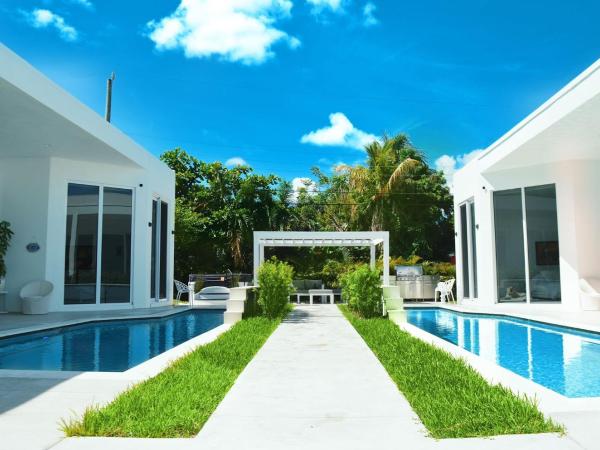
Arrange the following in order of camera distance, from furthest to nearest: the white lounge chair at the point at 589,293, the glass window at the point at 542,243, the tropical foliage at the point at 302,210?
the tropical foliage at the point at 302,210 < the glass window at the point at 542,243 < the white lounge chair at the point at 589,293

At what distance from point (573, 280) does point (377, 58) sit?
1501 centimetres

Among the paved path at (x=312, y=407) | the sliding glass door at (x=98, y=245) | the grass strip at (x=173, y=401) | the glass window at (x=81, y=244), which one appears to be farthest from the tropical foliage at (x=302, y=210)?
the paved path at (x=312, y=407)

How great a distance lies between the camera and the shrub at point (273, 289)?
11.3 meters

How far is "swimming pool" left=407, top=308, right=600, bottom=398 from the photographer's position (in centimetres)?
573


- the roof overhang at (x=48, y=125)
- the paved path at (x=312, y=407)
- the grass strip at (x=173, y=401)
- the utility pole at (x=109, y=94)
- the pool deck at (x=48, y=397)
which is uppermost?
the utility pole at (x=109, y=94)

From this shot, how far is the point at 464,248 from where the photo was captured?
695 inches

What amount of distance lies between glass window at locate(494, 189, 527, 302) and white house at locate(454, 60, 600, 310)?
0.08 ft

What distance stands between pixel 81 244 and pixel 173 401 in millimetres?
10666

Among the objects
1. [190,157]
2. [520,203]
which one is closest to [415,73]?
[190,157]

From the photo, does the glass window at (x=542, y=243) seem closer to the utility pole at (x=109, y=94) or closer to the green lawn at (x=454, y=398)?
the green lawn at (x=454, y=398)

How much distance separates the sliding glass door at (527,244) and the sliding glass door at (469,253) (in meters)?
1.42

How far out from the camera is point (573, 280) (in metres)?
13.4

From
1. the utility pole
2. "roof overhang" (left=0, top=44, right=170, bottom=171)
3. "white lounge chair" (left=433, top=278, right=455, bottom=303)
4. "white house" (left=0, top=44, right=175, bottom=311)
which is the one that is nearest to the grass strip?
"roof overhang" (left=0, top=44, right=170, bottom=171)

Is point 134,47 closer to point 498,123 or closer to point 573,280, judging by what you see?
point 573,280
